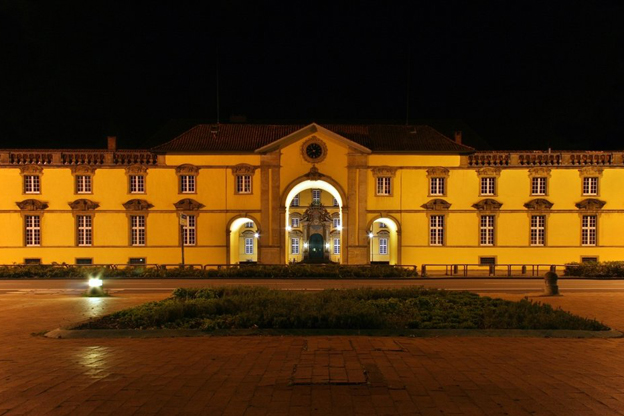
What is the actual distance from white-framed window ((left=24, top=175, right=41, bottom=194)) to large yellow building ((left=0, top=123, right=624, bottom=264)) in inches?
3.2

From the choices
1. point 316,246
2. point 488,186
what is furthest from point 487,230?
point 316,246

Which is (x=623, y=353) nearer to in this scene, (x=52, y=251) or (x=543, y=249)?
(x=543, y=249)

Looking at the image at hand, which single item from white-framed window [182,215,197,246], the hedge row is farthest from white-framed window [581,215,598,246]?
white-framed window [182,215,197,246]

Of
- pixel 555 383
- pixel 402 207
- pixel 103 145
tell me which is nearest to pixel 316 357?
pixel 555 383

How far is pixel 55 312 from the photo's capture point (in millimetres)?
14516

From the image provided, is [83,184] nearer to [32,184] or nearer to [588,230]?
[32,184]

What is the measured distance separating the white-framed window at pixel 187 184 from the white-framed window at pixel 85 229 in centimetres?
782

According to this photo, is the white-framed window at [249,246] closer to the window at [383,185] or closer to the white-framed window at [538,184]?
the window at [383,185]

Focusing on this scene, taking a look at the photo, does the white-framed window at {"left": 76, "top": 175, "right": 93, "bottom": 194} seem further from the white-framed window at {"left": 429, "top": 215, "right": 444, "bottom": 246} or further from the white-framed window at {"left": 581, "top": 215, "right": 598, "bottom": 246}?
the white-framed window at {"left": 581, "top": 215, "right": 598, "bottom": 246}

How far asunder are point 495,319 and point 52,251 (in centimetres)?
3756

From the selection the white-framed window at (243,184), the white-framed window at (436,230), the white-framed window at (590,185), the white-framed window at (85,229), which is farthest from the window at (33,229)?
the white-framed window at (590,185)

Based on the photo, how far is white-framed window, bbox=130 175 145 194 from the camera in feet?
132

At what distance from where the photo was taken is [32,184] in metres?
39.8

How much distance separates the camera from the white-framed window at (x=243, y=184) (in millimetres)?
40188
